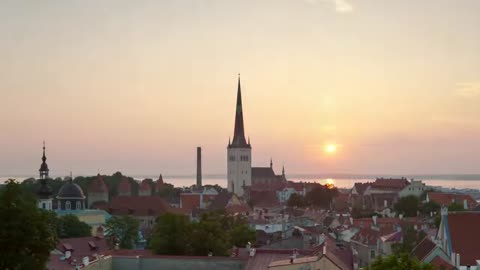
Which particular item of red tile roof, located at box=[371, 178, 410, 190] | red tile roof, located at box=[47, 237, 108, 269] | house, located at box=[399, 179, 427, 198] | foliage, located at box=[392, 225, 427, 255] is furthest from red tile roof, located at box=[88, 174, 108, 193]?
foliage, located at box=[392, 225, 427, 255]

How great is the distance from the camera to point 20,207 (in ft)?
105

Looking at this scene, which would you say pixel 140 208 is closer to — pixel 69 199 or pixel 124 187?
pixel 69 199

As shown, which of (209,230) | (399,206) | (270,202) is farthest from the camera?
(270,202)

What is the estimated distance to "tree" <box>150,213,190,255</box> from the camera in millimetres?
49781

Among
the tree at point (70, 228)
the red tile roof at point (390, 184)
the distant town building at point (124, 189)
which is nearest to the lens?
the tree at point (70, 228)

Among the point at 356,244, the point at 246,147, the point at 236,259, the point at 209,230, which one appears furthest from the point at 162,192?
the point at 236,259

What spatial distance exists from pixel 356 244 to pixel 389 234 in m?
2.77

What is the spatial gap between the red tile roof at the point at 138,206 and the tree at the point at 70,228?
35.8 meters

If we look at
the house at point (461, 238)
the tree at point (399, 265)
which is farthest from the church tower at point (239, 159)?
the tree at point (399, 265)

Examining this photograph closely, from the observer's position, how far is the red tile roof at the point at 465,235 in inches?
1647

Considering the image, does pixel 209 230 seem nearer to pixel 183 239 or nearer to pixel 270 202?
pixel 183 239

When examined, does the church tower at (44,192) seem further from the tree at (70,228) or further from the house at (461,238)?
the house at (461,238)

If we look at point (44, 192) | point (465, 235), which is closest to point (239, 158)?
point (44, 192)

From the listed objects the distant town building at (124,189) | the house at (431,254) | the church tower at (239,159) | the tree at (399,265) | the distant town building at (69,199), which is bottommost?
the house at (431,254)
